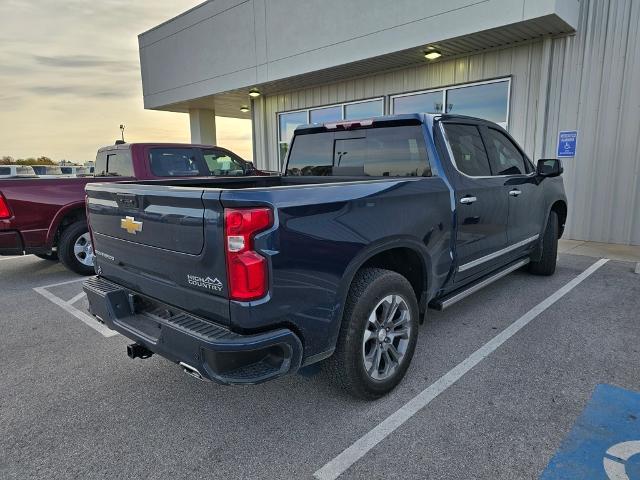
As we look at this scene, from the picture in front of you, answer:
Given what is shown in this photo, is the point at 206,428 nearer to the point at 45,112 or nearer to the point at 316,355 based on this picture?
the point at 316,355

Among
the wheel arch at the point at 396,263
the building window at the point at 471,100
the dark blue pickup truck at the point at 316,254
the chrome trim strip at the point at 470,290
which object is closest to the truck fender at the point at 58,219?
the dark blue pickup truck at the point at 316,254

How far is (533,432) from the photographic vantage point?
2473 millimetres

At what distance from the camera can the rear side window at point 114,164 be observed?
7039mm

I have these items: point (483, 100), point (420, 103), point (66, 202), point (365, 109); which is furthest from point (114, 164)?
point (483, 100)

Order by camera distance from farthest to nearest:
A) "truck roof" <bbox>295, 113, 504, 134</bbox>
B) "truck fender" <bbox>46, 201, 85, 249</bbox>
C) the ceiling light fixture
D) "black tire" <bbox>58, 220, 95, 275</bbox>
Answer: the ceiling light fixture < "black tire" <bbox>58, 220, 95, 275</bbox> < "truck fender" <bbox>46, 201, 85, 249</bbox> < "truck roof" <bbox>295, 113, 504, 134</bbox>

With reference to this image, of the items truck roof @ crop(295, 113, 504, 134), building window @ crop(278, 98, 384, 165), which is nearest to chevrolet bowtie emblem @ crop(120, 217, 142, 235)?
truck roof @ crop(295, 113, 504, 134)

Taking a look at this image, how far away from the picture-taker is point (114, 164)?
7398 millimetres

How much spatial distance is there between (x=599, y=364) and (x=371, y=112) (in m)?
8.62

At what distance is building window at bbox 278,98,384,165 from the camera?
1070 cm

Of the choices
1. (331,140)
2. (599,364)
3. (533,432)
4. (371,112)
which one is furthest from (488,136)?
(371,112)

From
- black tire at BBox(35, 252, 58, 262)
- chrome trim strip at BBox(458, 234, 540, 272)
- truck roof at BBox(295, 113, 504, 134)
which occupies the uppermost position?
truck roof at BBox(295, 113, 504, 134)

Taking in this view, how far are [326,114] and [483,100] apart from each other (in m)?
4.55

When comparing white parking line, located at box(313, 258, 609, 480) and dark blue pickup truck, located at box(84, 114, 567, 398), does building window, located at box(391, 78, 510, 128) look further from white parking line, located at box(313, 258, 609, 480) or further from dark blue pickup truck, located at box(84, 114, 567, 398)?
white parking line, located at box(313, 258, 609, 480)

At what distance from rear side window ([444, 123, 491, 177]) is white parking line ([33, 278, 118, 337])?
3445 millimetres
